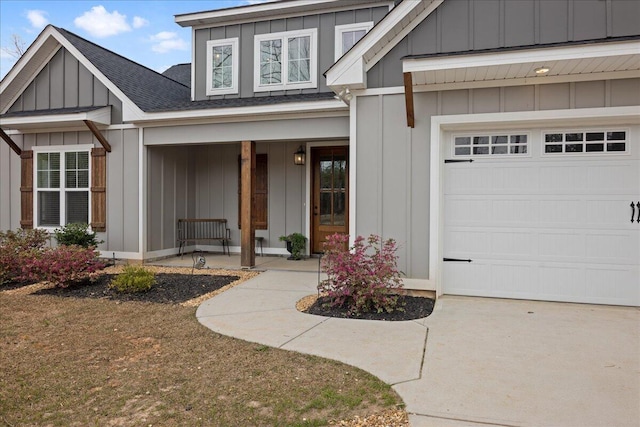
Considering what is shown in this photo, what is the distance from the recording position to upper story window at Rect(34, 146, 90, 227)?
872 cm

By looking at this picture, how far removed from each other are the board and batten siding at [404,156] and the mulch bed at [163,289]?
8.47 ft

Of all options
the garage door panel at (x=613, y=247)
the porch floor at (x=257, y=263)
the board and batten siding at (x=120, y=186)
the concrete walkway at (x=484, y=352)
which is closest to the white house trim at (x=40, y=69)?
the board and batten siding at (x=120, y=186)

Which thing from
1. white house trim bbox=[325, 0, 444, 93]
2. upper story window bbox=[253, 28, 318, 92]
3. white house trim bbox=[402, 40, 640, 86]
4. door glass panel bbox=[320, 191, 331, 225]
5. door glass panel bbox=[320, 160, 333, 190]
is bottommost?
door glass panel bbox=[320, 191, 331, 225]

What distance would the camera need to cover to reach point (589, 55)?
4609 mm

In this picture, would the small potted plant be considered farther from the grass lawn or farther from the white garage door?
the grass lawn

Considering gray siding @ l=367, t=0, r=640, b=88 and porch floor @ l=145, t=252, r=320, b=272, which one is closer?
gray siding @ l=367, t=0, r=640, b=88

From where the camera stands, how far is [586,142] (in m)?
5.39

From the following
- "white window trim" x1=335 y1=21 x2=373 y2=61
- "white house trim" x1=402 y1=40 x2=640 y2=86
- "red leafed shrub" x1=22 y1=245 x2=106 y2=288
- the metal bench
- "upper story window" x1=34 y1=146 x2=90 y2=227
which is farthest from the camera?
the metal bench

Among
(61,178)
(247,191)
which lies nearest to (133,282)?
(247,191)

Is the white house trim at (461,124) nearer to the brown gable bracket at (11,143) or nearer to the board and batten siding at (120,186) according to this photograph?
the board and batten siding at (120,186)

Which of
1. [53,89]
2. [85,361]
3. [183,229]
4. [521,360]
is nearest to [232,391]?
[85,361]

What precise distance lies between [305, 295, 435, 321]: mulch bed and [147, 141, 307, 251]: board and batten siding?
14.0 ft

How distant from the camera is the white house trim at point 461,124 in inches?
205

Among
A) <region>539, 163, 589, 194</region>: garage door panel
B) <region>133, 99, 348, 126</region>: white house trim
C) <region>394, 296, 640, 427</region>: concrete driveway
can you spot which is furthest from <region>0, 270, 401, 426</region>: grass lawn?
<region>133, 99, 348, 126</region>: white house trim
